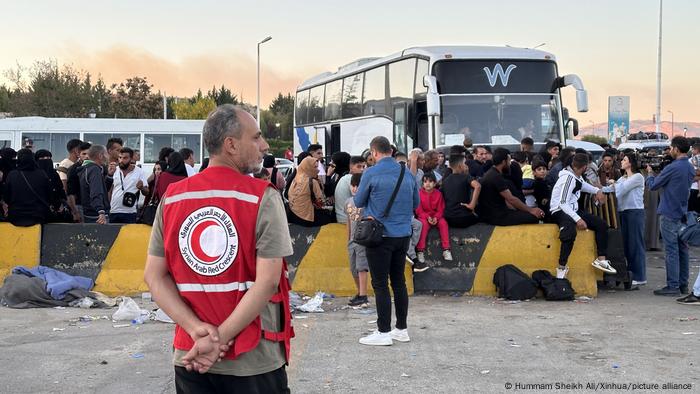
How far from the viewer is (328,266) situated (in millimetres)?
10984

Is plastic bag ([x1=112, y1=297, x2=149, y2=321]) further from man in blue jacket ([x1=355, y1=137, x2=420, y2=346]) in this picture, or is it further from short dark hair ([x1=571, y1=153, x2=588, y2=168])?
short dark hair ([x1=571, y1=153, x2=588, y2=168])

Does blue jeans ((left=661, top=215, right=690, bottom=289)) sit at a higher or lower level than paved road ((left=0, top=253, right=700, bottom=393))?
higher

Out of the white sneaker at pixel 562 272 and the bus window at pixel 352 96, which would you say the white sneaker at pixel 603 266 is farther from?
the bus window at pixel 352 96

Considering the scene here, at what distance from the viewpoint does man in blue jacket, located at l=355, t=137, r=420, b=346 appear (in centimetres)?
788

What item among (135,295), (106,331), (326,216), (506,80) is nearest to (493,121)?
(506,80)

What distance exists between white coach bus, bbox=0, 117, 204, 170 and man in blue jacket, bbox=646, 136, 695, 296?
23.6 metres

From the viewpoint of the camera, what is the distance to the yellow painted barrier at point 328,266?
35.9 feet

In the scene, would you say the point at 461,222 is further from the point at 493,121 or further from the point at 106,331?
the point at 493,121

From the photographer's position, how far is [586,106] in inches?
685

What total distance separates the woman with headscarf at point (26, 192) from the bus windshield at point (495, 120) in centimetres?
837

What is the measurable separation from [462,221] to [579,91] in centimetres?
767

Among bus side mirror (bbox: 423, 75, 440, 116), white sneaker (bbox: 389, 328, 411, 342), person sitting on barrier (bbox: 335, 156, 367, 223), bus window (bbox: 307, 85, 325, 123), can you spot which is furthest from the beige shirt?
bus window (bbox: 307, 85, 325, 123)

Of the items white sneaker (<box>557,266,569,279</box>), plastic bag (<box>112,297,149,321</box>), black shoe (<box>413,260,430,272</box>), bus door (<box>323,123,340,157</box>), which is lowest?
plastic bag (<box>112,297,149,321</box>)

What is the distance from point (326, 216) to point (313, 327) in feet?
8.26
